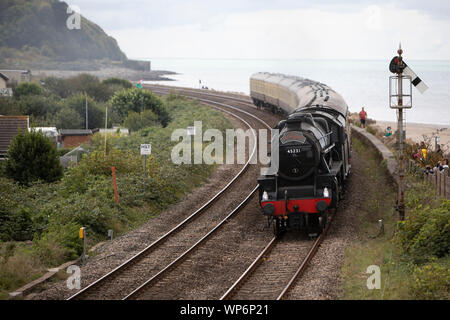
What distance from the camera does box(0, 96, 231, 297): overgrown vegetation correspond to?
14.9 meters

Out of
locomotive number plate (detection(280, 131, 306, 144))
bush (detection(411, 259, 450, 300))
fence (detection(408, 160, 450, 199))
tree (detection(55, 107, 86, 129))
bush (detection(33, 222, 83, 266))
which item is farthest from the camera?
tree (detection(55, 107, 86, 129))

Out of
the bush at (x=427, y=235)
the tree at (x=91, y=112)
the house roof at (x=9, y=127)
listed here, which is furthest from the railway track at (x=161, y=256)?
the tree at (x=91, y=112)

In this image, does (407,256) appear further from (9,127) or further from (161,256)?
(9,127)

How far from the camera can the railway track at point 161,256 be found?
521 inches

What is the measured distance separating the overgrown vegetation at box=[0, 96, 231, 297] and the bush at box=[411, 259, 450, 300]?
29.5ft

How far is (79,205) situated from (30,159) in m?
11.2

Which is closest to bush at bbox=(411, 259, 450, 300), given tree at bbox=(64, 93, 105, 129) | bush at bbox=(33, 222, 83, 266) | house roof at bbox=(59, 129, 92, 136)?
bush at bbox=(33, 222, 83, 266)

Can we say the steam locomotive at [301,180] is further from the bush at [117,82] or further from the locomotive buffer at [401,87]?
the bush at [117,82]

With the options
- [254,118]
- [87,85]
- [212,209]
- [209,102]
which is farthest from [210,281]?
[87,85]

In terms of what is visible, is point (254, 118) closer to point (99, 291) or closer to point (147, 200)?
point (147, 200)

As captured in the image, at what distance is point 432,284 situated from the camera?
36.7ft

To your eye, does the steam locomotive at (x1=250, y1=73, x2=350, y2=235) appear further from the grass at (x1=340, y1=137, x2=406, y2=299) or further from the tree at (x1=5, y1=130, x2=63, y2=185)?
the tree at (x1=5, y1=130, x2=63, y2=185)

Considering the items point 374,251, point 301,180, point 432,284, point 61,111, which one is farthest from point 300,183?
point 61,111

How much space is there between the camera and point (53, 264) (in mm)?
14914
